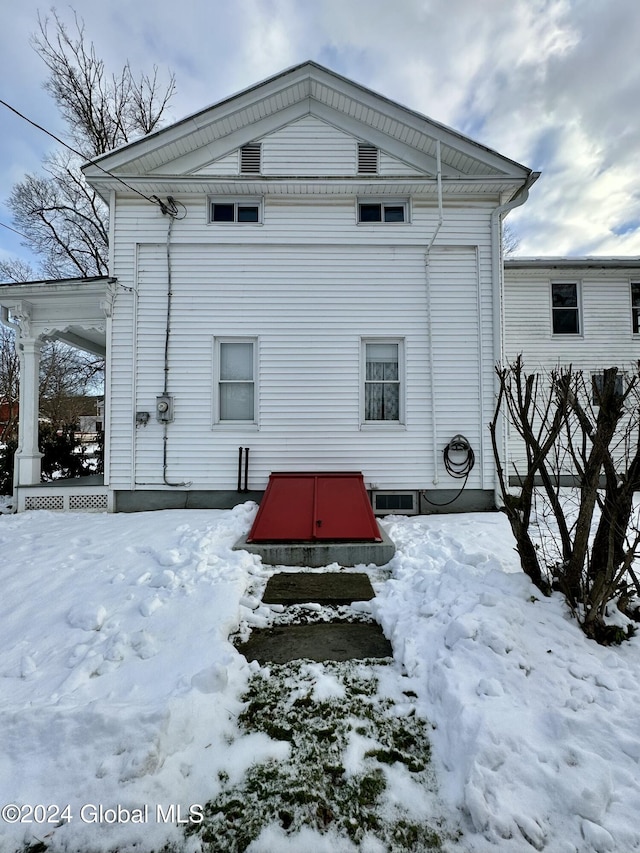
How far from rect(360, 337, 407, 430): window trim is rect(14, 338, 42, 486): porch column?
5.61 m

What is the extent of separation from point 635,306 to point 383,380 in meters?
8.39

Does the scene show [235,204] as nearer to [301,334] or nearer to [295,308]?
[295,308]

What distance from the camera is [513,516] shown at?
3.15 metres

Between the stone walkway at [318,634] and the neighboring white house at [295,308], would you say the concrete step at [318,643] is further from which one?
the neighboring white house at [295,308]

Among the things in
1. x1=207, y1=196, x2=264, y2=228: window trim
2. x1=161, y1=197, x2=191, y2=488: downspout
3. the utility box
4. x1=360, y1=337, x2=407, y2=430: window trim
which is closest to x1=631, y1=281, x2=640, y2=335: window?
x1=360, y1=337, x2=407, y2=430: window trim

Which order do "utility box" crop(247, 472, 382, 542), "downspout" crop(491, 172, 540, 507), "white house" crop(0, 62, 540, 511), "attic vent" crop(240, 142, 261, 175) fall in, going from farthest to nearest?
"attic vent" crop(240, 142, 261, 175) → "downspout" crop(491, 172, 540, 507) → "white house" crop(0, 62, 540, 511) → "utility box" crop(247, 472, 382, 542)

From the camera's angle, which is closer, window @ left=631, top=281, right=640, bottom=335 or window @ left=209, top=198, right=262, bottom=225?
window @ left=209, top=198, right=262, bottom=225

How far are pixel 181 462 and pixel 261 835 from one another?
18.2 feet

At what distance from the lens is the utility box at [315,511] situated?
4527 mm

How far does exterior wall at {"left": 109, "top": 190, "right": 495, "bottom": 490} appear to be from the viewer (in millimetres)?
6547

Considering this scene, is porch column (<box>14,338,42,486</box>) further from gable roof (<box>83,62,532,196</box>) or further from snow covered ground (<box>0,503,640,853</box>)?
snow covered ground (<box>0,503,640,853</box>)

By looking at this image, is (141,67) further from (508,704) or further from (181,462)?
(508,704)

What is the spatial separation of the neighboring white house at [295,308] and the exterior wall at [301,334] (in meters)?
0.02

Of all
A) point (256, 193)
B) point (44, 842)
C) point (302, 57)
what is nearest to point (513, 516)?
point (44, 842)
